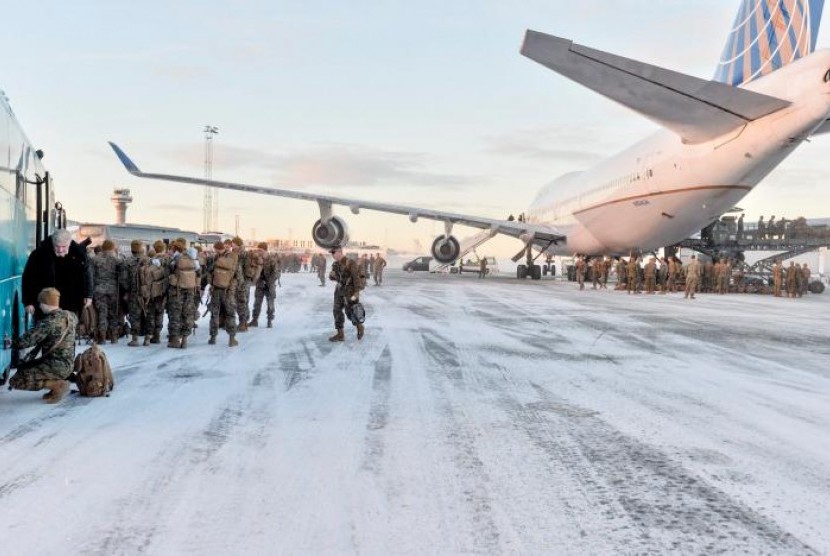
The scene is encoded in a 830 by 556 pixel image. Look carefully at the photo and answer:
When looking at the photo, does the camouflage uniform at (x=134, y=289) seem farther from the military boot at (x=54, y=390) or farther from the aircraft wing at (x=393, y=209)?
the aircraft wing at (x=393, y=209)

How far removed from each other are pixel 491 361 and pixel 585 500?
5.09m

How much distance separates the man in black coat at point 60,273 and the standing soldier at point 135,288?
289 cm

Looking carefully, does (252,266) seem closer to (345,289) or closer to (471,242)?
(345,289)

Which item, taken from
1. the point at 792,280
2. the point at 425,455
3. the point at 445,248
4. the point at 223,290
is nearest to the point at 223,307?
the point at 223,290

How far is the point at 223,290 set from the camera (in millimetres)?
10766

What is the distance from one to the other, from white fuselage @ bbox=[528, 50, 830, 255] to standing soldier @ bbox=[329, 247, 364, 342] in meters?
11.5

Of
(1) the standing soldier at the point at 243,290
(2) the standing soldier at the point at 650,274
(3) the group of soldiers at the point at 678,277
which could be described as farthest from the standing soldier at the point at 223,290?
(2) the standing soldier at the point at 650,274

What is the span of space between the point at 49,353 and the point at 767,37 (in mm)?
19765

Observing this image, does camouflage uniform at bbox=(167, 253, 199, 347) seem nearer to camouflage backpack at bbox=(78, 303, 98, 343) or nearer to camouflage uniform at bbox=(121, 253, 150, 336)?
camouflage uniform at bbox=(121, 253, 150, 336)

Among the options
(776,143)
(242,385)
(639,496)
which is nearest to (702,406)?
(639,496)

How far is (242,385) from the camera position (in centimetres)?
730

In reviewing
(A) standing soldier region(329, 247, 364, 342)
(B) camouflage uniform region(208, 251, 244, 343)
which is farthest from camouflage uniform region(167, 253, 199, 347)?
(A) standing soldier region(329, 247, 364, 342)

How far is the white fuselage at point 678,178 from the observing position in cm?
1577

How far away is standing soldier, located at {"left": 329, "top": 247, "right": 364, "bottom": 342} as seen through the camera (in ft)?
35.8
